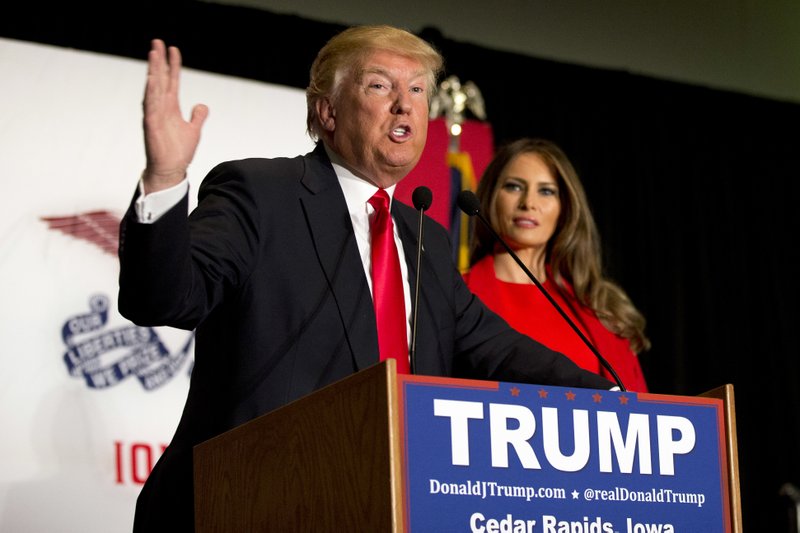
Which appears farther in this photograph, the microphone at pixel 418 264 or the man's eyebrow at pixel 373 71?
the man's eyebrow at pixel 373 71

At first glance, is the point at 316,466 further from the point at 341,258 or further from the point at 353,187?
the point at 353,187

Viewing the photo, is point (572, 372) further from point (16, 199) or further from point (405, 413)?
point (16, 199)

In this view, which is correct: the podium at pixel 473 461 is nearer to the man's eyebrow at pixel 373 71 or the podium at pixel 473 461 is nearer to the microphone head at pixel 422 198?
the microphone head at pixel 422 198

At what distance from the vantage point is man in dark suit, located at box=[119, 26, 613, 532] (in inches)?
60.7

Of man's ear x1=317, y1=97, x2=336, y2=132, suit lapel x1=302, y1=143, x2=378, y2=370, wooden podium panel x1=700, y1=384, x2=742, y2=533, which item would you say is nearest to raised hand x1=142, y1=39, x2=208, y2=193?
suit lapel x1=302, y1=143, x2=378, y2=370

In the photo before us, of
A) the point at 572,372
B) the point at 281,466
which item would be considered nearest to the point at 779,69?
the point at 572,372

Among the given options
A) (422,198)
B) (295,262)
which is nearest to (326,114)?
(422,198)

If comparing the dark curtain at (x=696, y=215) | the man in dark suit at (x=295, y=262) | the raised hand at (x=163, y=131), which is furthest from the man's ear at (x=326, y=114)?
the dark curtain at (x=696, y=215)

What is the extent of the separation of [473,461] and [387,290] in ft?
1.82

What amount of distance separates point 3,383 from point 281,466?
6.88 feet

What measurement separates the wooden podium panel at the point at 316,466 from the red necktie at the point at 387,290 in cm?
35

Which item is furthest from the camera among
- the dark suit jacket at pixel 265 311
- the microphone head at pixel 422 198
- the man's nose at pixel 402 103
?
the man's nose at pixel 402 103

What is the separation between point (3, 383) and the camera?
11.2ft

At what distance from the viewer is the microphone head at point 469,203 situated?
6.98ft
